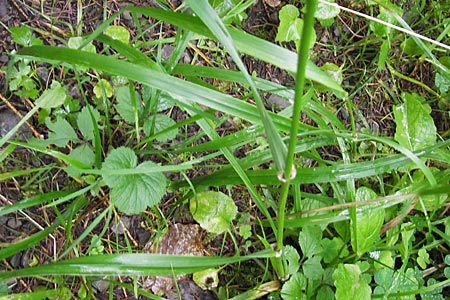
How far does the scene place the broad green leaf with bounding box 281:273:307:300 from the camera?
1.20 metres

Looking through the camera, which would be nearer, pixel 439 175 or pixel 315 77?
pixel 315 77

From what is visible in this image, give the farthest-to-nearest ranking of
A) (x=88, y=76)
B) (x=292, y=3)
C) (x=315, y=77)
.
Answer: (x=292, y=3) → (x=88, y=76) → (x=315, y=77)

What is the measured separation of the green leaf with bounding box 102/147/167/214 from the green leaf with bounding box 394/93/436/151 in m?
0.71

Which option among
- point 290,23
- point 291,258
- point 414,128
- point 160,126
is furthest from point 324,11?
point 291,258

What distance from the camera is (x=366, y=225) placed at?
1.18 m

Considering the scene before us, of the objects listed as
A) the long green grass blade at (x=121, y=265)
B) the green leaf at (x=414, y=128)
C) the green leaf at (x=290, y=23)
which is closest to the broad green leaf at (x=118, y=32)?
the green leaf at (x=290, y=23)

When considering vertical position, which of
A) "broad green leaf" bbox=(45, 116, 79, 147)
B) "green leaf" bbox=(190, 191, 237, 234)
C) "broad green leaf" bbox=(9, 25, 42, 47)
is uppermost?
"broad green leaf" bbox=(9, 25, 42, 47)

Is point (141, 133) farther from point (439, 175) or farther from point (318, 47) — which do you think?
point (439, 175)

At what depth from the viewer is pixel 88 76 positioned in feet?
3.80

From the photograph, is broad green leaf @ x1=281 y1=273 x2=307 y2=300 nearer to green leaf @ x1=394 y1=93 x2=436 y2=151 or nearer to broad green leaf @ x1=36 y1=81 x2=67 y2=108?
green leaf @ x1=394 y1=93 x2=436 y2=151

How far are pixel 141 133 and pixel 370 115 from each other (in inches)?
28.7

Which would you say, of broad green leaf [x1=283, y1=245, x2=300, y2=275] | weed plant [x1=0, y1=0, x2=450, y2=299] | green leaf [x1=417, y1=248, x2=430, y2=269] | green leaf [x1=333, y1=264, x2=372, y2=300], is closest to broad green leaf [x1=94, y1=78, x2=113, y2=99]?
weed plant [x1=0, y1=0, x2=450, y2=299]

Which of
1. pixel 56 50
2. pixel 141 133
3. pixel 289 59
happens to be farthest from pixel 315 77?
pixel 141 133

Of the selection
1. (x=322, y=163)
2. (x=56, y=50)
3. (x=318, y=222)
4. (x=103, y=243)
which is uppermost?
(x=56, y=50)
